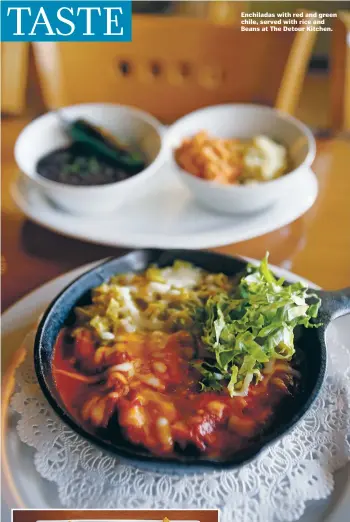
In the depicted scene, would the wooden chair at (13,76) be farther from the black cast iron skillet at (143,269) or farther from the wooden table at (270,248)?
the black cast iron skillet at (143,269)

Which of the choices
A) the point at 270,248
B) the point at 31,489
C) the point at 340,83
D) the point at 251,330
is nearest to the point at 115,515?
the point at 31,489

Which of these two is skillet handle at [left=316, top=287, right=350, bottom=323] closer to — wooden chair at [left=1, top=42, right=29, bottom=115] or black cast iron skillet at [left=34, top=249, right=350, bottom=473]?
black cast iron skillet at [left=34, top=249, right=350, bottom=473]

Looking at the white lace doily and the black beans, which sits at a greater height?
the black beans

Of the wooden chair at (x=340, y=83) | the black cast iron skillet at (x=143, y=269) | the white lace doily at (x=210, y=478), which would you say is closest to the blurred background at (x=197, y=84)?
the wooden chair at (x=340, y=83)

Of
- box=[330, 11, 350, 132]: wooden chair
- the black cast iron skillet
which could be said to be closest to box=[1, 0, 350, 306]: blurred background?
box=[330, 11, 350, 132]: wooden chair

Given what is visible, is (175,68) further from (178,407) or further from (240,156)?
(178,407)

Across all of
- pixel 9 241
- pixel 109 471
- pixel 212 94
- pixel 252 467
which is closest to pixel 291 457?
pixel 252 467

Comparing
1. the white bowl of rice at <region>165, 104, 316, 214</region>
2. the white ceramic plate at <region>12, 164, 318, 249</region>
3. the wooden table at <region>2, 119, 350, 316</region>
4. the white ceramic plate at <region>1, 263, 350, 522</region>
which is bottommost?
the white ceramic plate at <region>1, 263, 350, 522</region>
